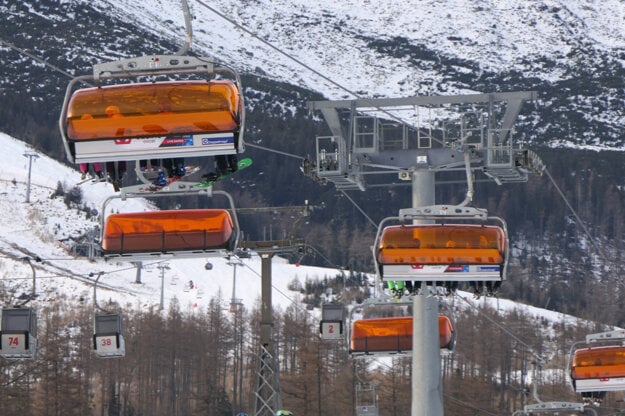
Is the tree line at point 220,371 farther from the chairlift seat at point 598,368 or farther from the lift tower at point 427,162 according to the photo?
the lift tower at point 427,162

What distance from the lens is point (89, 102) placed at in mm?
17688

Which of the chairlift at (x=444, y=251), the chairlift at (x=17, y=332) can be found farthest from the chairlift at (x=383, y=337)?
the chairlift at (x=444, y=251)

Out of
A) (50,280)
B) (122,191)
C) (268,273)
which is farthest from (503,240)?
(50,280)

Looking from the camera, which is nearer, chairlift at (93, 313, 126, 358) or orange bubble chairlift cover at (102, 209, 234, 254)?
orange bubble chairlift cover at (102, 209, 234, 254)

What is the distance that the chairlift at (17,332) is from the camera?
108 feet

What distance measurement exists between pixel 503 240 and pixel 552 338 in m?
138

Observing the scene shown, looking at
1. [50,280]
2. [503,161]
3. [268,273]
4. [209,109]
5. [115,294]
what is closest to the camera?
[209,109]

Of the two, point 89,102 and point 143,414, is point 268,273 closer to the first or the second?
point 89,102

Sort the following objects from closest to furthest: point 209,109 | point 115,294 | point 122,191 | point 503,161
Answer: point 209,109
point 122,191
point 503,161
point 115,294

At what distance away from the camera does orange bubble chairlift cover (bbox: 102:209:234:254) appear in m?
21.1

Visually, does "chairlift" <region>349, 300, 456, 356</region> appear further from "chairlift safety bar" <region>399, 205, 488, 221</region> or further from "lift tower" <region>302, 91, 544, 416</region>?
"chairlift safety bar" <region>399, 205, 488, 221</region>

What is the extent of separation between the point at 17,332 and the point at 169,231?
42.0 feet

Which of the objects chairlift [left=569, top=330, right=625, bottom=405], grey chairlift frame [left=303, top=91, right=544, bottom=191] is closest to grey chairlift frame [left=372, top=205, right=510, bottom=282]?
grey chairlift frame [left=303, top=91, right=544, bottom=191]

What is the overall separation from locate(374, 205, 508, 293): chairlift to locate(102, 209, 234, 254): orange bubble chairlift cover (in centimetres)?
255
